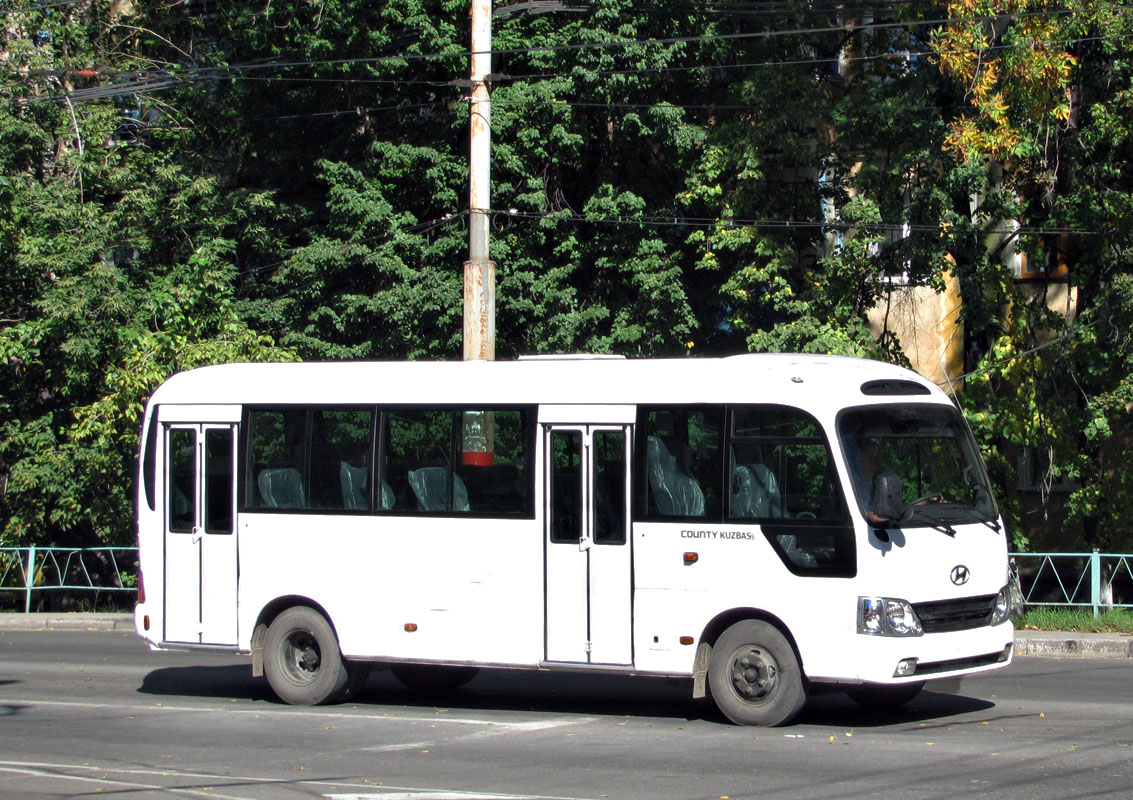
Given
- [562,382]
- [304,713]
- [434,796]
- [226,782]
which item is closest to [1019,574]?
[562,382]

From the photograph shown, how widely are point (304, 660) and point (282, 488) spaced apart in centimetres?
147

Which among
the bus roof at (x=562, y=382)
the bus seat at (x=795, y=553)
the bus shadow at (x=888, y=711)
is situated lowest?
the bus shadow at (x=888, y=711)

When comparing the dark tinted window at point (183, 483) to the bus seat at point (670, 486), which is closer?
the bus seat at point (670, 486)

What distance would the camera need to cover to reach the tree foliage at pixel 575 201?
19.8 meters

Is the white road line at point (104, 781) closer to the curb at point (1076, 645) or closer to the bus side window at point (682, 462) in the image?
the bus side window at point (682, 462)

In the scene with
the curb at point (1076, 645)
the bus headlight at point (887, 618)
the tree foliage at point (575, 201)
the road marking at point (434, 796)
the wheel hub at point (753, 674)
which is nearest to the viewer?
the road marking at point (434, 796)

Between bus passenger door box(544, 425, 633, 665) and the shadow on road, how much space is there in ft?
2.77

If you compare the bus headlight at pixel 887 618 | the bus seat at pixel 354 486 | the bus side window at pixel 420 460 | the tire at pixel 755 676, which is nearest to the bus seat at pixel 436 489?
the bus side window at pixel 420 460

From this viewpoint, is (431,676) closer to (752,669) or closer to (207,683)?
(207,683)

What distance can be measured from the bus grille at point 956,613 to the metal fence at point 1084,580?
19.8 ft

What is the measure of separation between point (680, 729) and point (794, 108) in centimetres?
1243

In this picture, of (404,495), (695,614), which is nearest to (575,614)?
(695,614)

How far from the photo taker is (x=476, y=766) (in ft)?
29.1

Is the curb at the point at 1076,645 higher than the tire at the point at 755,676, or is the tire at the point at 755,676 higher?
the tire at the point at 755,676
